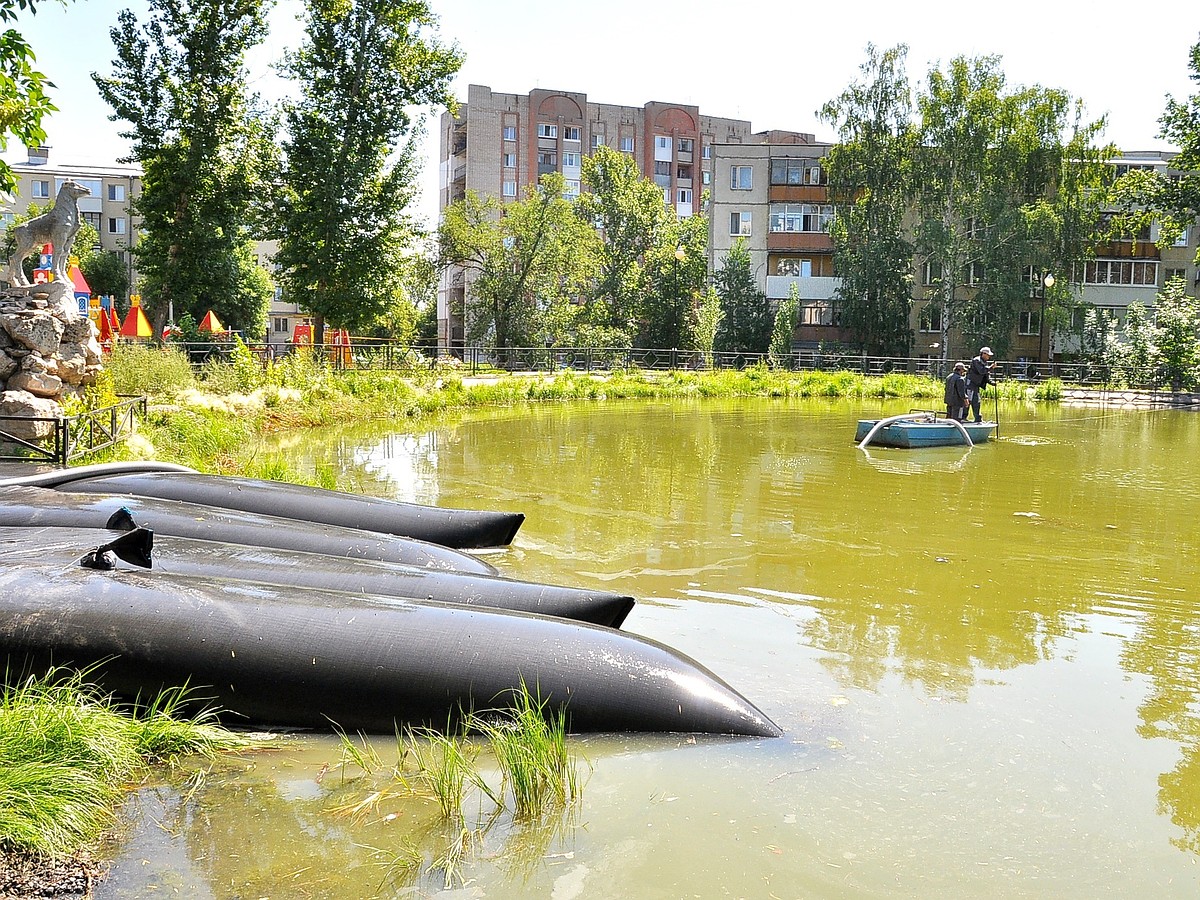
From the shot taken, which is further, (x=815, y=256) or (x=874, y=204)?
(x=815, y=256)

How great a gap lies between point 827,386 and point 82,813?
124ft

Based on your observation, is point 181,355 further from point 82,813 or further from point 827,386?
point 827,386

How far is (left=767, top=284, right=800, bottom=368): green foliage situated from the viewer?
4903 cm

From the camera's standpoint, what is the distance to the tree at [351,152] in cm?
3475

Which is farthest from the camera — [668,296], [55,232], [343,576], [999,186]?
[668,296]

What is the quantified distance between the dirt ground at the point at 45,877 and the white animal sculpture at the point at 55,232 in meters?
11.2

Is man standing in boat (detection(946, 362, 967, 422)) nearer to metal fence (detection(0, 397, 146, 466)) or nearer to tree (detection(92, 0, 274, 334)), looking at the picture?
metal fence (detection(0, 397, 146, 466))

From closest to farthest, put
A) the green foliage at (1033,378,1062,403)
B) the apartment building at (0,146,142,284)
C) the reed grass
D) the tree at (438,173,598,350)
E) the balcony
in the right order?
the reed grass < the green foliage at (1033,378,1062,403) < the tree at (438,173,598,350) < the balcony < the apartment building at (0,146,142,284)

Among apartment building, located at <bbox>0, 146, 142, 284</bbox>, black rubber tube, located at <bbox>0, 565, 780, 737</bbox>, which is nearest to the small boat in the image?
black rubber tube, located at <bbox>0, 565, 780, 737</bbox>

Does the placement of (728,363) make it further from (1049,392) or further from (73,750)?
(73,750)

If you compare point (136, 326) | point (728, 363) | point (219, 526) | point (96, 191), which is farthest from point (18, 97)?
point (96, 191)

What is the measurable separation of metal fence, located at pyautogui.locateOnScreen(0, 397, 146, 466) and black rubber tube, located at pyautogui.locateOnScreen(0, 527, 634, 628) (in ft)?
14.2

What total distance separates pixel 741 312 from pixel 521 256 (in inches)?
457

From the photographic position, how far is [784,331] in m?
50.5
